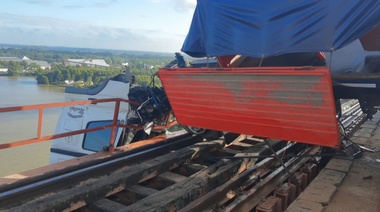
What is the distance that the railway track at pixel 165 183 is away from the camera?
337 centimetres

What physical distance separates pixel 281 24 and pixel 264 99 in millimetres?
897

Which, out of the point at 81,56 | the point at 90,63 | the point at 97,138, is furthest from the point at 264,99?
the point at 81,56

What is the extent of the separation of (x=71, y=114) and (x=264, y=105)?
773 cm

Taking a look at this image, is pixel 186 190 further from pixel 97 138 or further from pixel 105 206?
pixel 97 138

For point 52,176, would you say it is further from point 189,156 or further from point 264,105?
point 264,105

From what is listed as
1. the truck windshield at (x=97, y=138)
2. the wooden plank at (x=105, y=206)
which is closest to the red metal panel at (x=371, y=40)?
the wooden plank at (x=105, y=206)

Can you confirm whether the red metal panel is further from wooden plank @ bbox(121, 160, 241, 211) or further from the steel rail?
the steel rail

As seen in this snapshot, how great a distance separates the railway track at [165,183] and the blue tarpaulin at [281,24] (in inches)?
62.1

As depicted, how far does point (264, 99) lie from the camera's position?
3.96 m

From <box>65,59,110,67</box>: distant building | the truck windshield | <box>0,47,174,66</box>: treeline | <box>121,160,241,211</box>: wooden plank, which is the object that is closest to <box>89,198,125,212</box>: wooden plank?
<box>121,160,241,211</box>: wooden plank

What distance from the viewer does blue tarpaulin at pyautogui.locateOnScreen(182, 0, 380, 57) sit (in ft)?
A: 11.3

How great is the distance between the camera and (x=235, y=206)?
134 inches

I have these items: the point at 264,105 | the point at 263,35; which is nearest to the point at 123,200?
the point at 264,105

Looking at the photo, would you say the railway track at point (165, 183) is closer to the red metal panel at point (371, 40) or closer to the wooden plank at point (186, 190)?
the wooden plank at point (186, 190)
